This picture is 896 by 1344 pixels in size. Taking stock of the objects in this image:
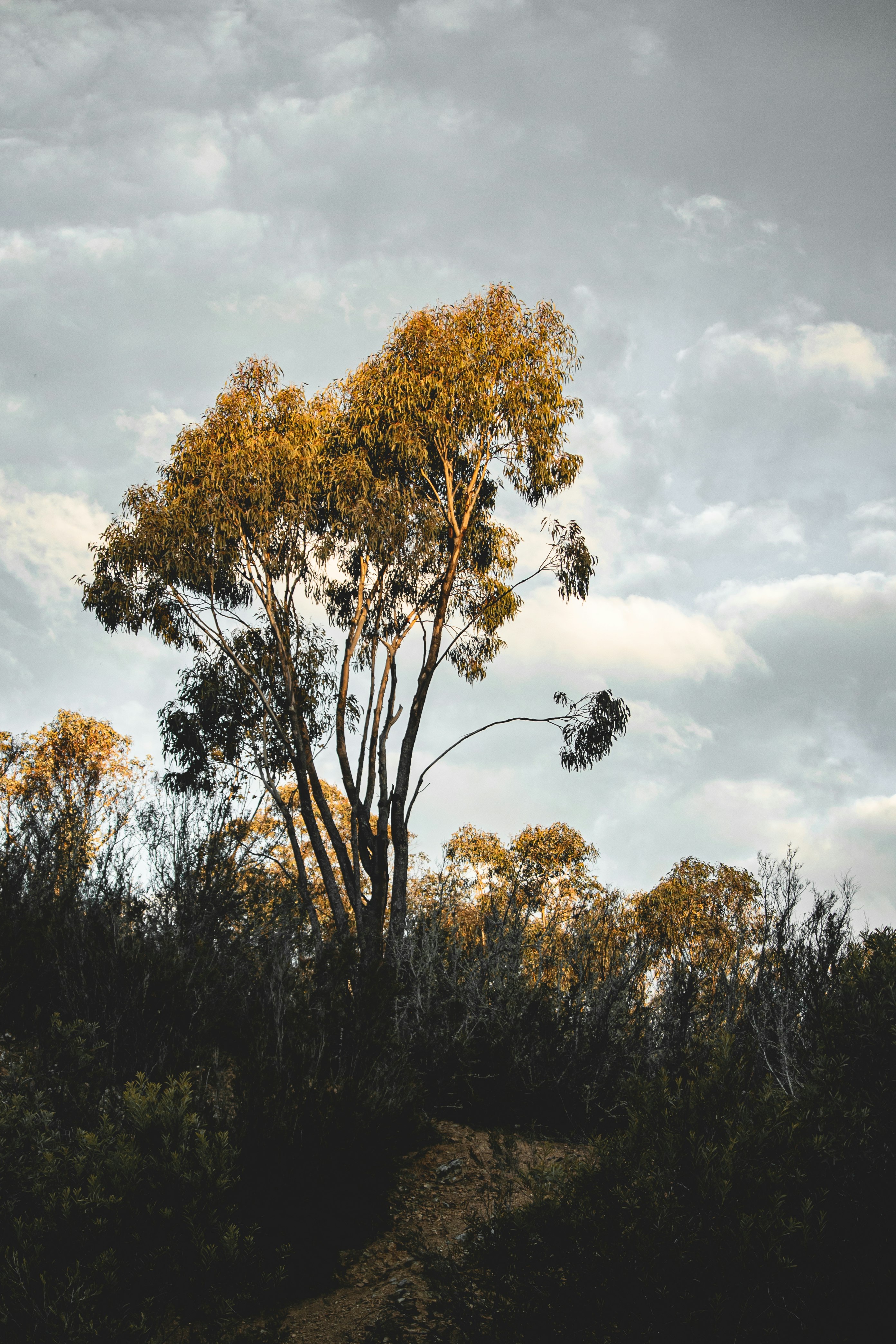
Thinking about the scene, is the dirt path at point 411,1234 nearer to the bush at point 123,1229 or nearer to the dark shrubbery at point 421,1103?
the dark shrubbery at point 421,1103

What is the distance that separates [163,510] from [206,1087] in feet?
25.9

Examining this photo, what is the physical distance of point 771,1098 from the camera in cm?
291

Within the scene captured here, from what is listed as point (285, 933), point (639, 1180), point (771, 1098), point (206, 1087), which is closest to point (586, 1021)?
point (285, 933)

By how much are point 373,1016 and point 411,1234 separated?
1710mm

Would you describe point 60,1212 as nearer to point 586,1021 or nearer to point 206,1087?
point 206,1087

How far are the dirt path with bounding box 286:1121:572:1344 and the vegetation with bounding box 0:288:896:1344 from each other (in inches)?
5.8

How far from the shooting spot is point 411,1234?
3.62 m

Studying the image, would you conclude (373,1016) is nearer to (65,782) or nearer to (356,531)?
(356,531)

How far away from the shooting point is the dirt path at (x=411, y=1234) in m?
3.27

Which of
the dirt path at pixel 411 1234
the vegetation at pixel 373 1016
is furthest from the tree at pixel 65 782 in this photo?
the dirt path at pixel 411 1234

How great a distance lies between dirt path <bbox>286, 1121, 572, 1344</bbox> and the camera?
3.27 metres

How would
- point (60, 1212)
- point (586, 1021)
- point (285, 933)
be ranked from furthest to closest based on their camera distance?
point (285, 933) < point (586, 1021) < point (60, 1212)

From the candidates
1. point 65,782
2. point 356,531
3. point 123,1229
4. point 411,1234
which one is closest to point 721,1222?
point 411,1234

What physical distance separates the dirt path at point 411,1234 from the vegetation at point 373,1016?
15 centimetres
